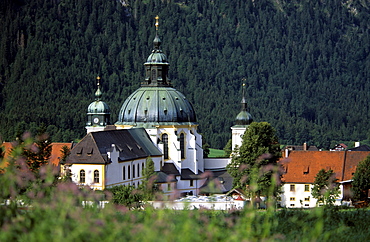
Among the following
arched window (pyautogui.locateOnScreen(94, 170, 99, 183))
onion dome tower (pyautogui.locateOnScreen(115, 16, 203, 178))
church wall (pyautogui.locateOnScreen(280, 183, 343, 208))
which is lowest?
church wall (pyautogui.locateOnScreen(280, 183, 343, 208))

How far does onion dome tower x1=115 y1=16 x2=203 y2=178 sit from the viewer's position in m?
99.3

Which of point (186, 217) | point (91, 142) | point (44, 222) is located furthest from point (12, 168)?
point (91, 142)

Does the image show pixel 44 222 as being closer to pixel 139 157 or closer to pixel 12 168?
pixel 12 168

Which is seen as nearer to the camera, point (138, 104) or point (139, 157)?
point (139, 157)

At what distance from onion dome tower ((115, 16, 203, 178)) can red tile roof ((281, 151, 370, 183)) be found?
13024 mm

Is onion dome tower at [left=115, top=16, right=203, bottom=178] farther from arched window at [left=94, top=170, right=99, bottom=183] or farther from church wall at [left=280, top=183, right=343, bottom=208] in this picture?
arched window at [left=94, top=170, right=99, bottom=183]

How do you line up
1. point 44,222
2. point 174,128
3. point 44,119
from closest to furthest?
point 44,222
point 174,128
point 44,119

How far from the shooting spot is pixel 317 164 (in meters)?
92.6

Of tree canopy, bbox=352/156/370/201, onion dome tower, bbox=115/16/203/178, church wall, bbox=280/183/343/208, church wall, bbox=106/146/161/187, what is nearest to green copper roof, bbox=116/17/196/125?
onion dome tower, bbox=115/16/203/178

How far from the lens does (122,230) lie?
734 inches

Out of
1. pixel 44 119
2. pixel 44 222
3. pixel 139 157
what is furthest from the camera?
pixel 44 119

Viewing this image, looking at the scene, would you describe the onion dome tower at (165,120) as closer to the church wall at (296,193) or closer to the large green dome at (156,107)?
the large green dome at (156,107)

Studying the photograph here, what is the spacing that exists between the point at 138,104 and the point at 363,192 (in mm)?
31240

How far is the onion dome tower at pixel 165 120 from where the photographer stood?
→ 99312 mm
